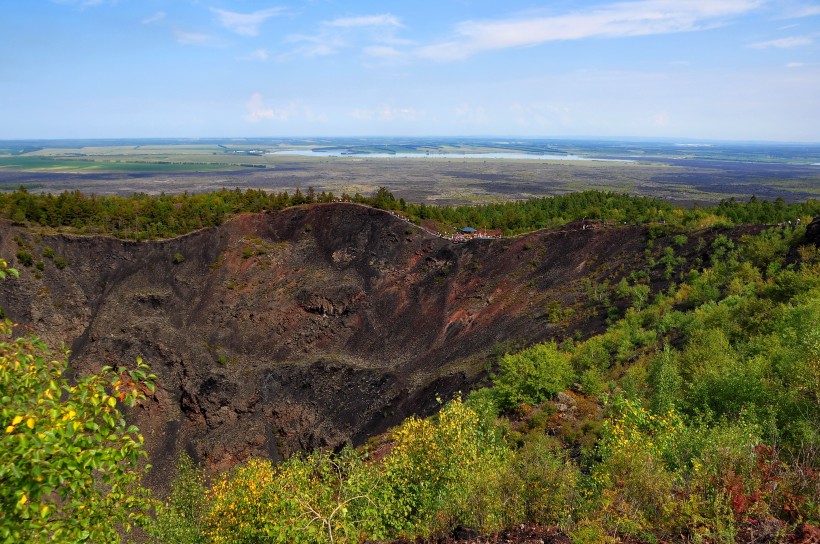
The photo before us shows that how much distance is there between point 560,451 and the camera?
1842cm

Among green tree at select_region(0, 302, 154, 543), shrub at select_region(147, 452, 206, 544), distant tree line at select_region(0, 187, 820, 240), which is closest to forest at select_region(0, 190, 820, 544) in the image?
green tree at select_region(0, 302, 154, 543)

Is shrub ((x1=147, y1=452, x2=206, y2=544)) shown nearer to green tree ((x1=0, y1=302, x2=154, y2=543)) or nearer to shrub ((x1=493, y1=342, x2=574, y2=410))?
green tree ((x1=0, y1=302, x2=154, y2=543))

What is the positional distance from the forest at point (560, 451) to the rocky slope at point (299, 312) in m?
5.24

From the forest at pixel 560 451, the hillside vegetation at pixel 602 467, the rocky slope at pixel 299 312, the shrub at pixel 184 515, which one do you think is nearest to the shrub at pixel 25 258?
the rocky slope at pixel 299 312

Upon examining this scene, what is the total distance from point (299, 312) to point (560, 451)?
3755cm

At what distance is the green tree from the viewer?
5.84 m

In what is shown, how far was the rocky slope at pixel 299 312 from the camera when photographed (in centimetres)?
4056

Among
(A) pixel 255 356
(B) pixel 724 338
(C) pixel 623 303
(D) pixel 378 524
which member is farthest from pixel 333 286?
(D) pixel 378 524

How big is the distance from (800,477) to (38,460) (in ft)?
46.4

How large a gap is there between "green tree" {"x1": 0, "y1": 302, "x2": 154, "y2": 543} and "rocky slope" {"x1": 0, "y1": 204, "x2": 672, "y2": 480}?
101 ft

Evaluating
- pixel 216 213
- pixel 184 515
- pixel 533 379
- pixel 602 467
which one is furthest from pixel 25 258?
pixel 602 467

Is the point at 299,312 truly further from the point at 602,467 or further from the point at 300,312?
the point at 602,467

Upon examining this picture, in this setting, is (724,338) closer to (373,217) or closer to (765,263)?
(765,263)

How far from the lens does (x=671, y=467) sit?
559 inches
